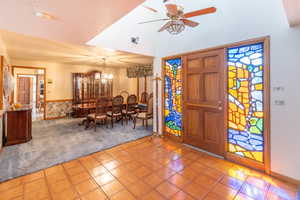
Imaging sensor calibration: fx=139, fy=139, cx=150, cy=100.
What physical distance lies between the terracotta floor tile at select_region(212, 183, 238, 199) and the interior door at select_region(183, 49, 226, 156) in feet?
2.85

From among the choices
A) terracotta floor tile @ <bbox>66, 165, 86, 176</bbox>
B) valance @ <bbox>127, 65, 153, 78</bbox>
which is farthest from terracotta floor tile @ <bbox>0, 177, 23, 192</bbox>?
valance @ <bbox>127, 65, 153, 78</bbox>

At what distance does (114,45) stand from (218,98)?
2.50 metres

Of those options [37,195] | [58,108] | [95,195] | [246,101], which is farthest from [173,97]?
[58,108]

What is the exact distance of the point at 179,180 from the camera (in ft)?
6.51

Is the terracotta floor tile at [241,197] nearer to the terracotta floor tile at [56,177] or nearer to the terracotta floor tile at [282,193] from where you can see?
the terracotta floor tile at [282,193]

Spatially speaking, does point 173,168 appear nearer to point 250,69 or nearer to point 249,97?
point 249,97

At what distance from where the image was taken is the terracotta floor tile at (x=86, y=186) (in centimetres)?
177

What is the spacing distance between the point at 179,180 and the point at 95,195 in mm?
1125

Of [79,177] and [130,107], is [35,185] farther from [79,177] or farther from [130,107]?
[130,107]

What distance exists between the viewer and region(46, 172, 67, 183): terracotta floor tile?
1972mm

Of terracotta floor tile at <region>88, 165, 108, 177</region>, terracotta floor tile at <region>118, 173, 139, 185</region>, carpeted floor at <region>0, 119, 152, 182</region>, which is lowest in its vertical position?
terracotta floor tile at <region>118, 173, 139, 185</region>

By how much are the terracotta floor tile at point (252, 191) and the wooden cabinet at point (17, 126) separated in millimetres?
4435

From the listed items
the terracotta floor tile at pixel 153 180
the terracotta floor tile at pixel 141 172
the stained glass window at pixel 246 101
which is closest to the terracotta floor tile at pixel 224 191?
the terracotta floor tile at pixel 153 180

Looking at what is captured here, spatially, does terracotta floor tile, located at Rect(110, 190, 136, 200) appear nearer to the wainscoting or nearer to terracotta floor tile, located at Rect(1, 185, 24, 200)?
terracotta floor tile, located at Rect(1, 185, 24, 200)
